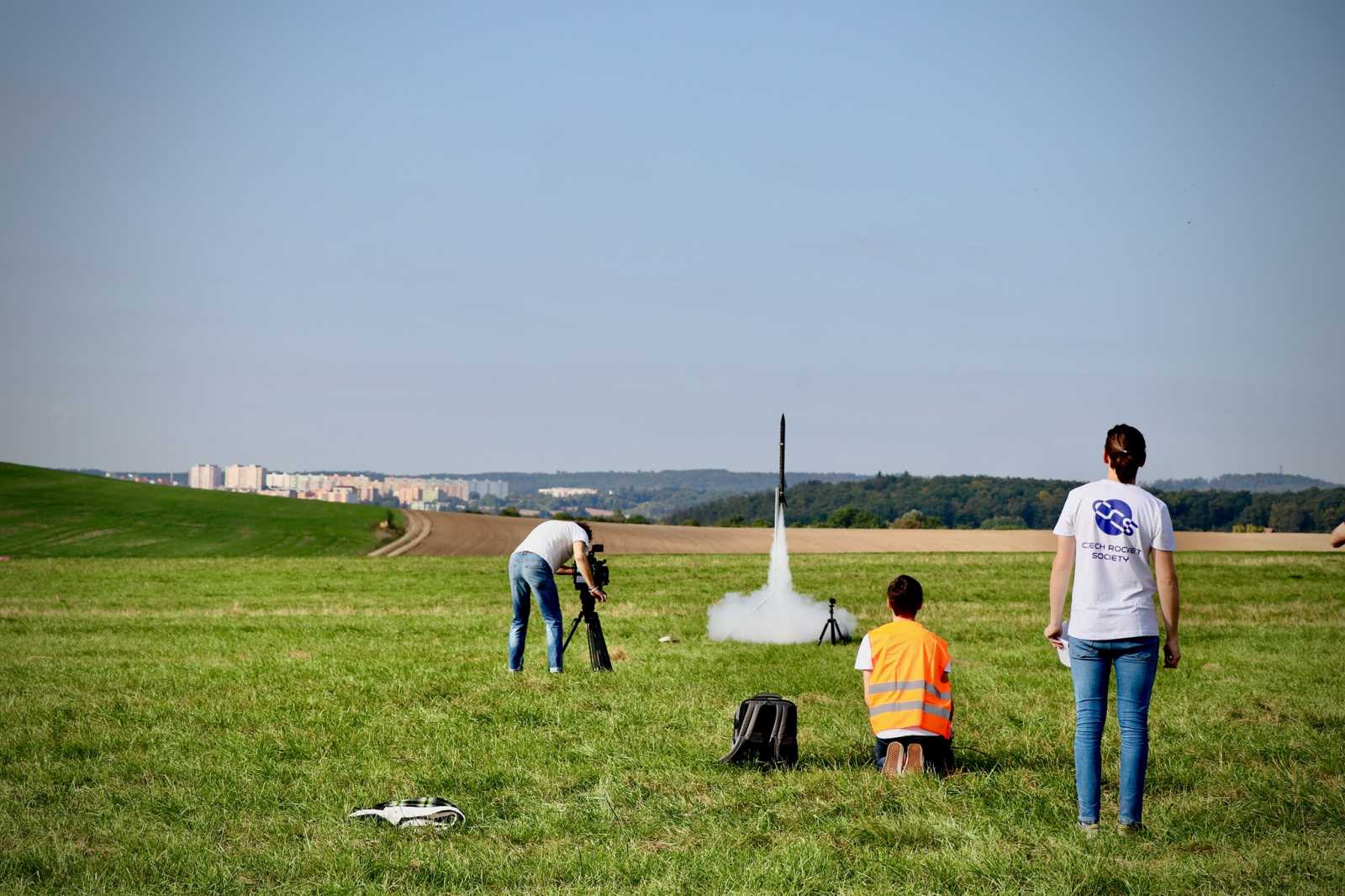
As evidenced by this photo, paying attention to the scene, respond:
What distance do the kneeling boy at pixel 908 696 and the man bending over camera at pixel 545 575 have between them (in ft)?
19.7

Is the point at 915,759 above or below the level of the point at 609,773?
above

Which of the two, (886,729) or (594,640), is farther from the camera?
(594,640)

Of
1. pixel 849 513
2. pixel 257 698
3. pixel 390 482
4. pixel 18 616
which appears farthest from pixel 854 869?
pixel 390 482

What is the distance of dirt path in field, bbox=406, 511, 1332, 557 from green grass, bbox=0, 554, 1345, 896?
3787cm

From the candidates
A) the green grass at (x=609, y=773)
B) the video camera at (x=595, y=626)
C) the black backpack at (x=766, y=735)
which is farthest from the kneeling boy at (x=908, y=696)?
the video camera at (x=595, y=626)

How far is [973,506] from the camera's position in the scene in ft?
379

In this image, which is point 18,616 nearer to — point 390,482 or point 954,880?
point 954,880

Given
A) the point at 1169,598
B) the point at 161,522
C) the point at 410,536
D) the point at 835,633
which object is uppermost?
the point at 1169,598

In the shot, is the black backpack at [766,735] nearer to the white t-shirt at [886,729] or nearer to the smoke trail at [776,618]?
the white t-shirt at [886,729]

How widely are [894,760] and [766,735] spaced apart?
43.0 inches

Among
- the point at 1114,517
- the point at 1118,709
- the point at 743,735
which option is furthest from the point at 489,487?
the point at 1114,517

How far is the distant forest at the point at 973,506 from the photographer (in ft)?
284

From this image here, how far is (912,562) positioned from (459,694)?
32.9 m

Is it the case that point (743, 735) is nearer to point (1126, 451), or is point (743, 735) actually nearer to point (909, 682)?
point (909, 682)
